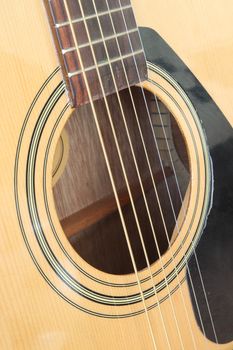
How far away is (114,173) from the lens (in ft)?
2.33

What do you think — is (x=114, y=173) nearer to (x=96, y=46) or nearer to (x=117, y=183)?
(x=117, y=183)

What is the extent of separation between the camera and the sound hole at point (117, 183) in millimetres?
660

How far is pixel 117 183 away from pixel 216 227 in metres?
0.15

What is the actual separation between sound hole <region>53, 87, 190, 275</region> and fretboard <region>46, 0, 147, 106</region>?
84 millimetres

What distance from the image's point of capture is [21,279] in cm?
49

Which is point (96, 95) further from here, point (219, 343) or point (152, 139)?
point (219, 343)

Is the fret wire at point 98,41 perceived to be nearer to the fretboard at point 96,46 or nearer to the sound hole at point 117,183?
the fretboard at point 96,46

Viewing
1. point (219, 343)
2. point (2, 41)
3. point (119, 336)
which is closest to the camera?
point (2, 41)

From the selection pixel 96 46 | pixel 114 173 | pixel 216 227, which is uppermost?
pixel 96 46

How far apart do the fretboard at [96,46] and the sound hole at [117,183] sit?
8 cm

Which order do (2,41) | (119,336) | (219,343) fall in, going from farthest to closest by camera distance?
1. (219,343)
2. (119,336)
3. (2,41)

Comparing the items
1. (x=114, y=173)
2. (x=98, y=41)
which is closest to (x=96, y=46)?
(x=98, y=41)

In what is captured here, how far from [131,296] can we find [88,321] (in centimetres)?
6

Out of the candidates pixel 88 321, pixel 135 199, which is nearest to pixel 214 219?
pixel 135 199
